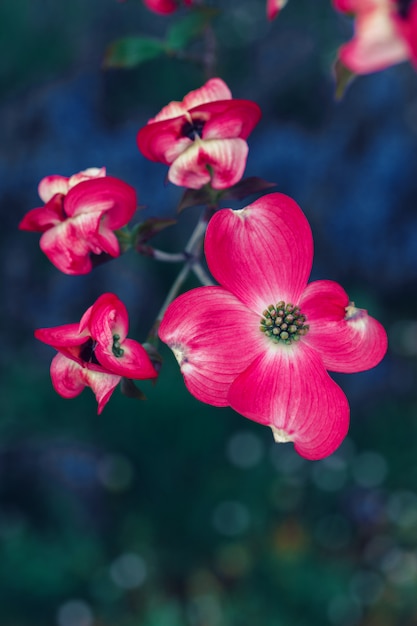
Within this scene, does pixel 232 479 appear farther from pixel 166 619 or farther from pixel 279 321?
pixel 279 321

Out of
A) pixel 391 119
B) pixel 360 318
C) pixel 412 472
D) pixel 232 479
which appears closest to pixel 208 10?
pixel 360 318

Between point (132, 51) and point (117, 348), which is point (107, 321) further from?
point (132, 51)

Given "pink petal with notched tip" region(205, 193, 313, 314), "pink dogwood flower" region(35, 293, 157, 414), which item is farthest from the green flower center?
"pink petal with notched tip" region(205, 193, 313, 314)

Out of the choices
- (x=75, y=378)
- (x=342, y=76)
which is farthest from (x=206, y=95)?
(x=75, y=378)

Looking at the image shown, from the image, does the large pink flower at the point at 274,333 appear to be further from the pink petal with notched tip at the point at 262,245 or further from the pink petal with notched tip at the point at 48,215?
the pink petal with notched tip at the point at 48,215

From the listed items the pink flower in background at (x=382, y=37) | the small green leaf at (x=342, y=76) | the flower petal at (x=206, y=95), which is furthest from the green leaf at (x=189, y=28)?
the pink flower in background at (x=382, y=37)

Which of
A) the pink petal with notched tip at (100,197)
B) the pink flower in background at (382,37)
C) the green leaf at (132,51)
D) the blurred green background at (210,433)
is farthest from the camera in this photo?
the blurred green background at (210,433)

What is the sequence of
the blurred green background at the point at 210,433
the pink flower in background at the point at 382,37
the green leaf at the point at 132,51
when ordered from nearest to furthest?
the pink flower in background at the point at 382,37, the green leaf at the point at 132,51, the blurred green background at the point at 210,433
